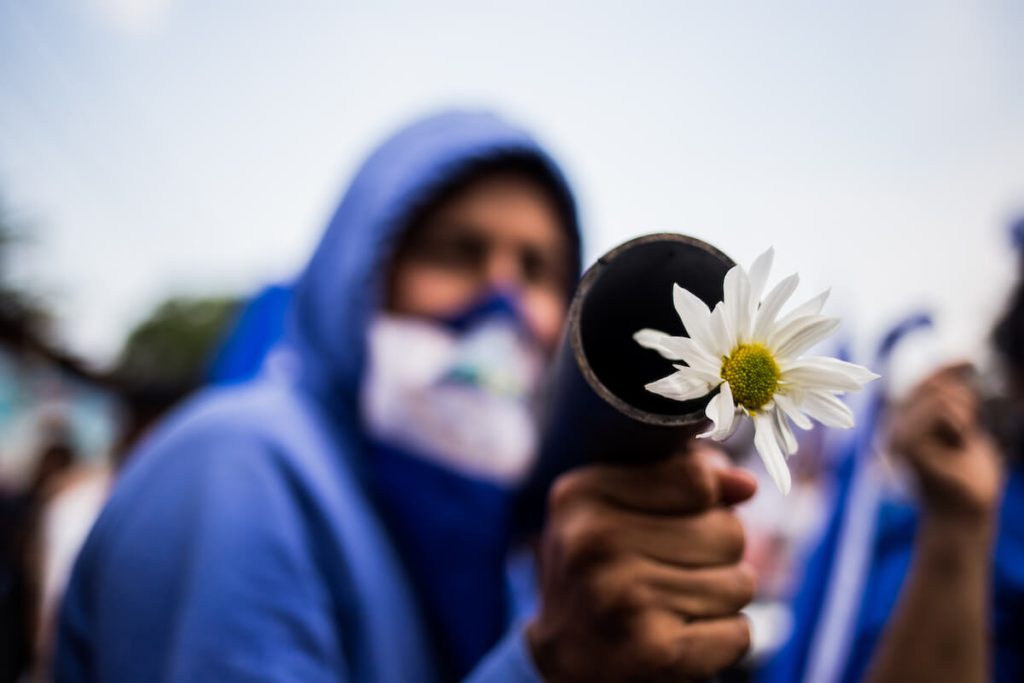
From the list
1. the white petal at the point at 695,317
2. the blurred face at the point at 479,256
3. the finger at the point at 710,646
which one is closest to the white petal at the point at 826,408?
the white petal at the point at 695,317

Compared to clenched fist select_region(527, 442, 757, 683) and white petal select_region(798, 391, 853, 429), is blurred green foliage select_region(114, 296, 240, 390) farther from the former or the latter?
white petal select_region(798, 391, 853, 429)

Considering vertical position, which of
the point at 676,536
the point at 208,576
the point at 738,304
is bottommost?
the point at 208,576

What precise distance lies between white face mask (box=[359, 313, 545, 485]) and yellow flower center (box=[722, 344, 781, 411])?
0.67 meters

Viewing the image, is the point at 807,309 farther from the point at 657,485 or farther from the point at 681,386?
the point at 657,485

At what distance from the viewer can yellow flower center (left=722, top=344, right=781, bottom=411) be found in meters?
0.48

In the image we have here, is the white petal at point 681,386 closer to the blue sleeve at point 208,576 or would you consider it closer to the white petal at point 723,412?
the white petal at point 723,412

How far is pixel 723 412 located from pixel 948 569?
4.36ft

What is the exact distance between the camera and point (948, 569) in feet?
4.53

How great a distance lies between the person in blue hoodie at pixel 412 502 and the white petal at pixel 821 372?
0.65ft

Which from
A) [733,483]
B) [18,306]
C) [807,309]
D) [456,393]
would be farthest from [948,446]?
[18,306]

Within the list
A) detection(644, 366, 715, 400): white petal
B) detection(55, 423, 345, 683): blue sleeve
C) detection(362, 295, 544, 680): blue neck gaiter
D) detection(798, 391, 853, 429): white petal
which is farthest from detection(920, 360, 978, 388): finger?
detection(55, 423, 345, 683): blue sleeve

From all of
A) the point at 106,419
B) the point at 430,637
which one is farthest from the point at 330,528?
the point at 106,419

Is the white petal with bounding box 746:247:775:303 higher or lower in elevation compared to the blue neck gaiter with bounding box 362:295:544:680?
higher

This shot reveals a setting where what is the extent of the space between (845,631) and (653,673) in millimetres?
1465
